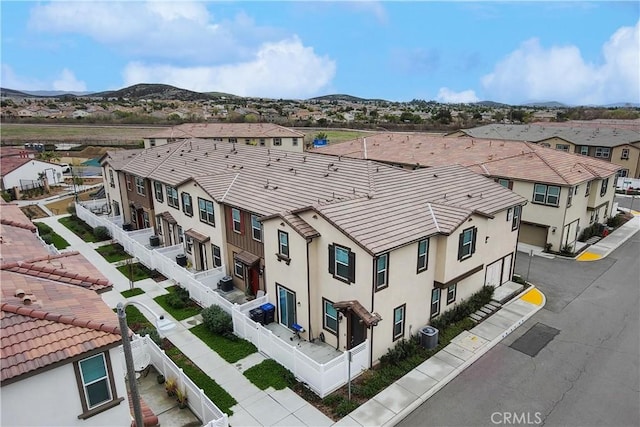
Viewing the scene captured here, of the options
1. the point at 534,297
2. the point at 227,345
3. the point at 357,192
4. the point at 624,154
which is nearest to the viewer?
the point at 227,345

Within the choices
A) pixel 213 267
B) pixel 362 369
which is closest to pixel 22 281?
pixel 362 369

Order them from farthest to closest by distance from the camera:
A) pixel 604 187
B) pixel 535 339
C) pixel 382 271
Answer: pixel 604 187 → pixel 535 339 → pixel 382 271

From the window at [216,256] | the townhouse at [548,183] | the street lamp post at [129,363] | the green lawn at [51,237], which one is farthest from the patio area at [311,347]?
the green lawn at [51,237]

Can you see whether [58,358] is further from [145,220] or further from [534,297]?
[145,220]

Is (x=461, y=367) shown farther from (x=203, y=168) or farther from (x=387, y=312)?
(x=203, y=168)

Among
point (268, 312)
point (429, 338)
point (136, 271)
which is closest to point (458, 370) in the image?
point (429, 338)

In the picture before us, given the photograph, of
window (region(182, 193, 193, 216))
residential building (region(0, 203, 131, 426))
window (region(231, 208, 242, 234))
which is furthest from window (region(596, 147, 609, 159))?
residential building (region(0, 203, 131, 426))

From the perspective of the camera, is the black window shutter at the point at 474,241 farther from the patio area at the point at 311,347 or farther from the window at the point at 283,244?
the window at the point at 283,244
